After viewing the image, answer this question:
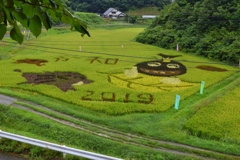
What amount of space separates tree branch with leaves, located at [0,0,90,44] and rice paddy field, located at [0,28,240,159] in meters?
6.99

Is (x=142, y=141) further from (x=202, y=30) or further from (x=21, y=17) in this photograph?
(x=202, y=30)

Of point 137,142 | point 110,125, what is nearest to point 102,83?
point 110,125

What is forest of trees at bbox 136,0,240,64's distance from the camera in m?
23.2

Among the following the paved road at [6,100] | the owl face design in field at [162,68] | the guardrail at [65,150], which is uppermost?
the guardrail at [65,150]

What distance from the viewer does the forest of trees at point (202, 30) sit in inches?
912

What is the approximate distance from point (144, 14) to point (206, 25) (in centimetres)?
3891

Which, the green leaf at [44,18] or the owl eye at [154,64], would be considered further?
the owl eye at [154,64]

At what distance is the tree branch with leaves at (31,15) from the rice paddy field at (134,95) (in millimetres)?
6991

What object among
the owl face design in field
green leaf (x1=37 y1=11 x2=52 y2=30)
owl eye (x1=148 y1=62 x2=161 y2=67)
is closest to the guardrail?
green leaf (x1=37 y1=11 x2=52 y2=30)

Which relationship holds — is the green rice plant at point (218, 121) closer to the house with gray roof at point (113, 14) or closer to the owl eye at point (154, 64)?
the owl eye at point (154, 64)

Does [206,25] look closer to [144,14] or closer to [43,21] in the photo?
[43,21]

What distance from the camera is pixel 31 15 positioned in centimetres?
120

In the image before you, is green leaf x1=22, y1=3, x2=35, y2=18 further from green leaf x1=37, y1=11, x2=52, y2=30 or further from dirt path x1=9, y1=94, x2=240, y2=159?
dirt path x1=9, y1=94, x2=240, y2=159

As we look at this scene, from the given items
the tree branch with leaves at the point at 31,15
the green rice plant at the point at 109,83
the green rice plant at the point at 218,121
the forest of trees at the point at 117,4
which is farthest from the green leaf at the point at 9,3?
the forest of trees at the point at 117,4
